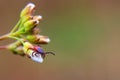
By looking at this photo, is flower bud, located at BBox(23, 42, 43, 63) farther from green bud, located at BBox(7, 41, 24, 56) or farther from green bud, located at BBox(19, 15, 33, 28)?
green bud, located at BBox(19, 15, 33, 28)

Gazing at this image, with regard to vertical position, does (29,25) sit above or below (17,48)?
above

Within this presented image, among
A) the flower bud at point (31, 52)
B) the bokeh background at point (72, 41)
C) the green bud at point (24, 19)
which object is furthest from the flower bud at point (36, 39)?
the bokeh background at point (72, 41)

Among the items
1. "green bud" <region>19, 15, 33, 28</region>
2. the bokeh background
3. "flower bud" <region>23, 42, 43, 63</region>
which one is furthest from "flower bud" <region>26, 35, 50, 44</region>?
the bokeh background

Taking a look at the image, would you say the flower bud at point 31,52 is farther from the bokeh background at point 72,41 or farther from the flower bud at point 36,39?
the bokeh background at point 72,41

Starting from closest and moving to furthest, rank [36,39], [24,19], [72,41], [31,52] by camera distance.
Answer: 1. [31,52]
2. [36,39]
3. [24,19]
4. [72,41]

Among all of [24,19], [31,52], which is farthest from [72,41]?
[31,52]

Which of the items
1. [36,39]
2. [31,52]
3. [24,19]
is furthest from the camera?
[24,19]

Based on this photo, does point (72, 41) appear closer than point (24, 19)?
No

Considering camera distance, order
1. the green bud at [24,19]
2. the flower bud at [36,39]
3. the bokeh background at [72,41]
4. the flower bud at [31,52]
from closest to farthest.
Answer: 1. the flower bud at [31,52]
2. the flower bud at [36,39]
3. the green bud at [24,19]
4. the bokeh background at [72,41]

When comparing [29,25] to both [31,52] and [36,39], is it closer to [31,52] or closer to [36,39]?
[36,39]
